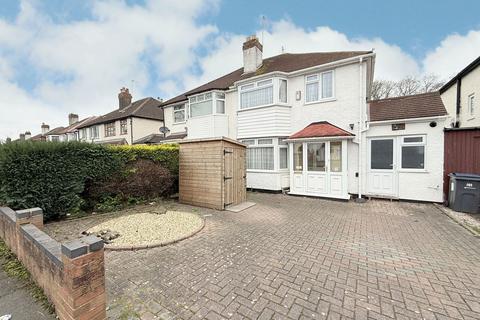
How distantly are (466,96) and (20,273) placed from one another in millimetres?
19073

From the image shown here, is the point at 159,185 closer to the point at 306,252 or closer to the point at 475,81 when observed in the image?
the point at 306,252

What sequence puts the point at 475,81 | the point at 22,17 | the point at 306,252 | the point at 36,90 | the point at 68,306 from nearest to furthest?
the point at 68,306 < the point at 306,252 < the point at 22,17 < the point at 475,81 < the point at 36,90

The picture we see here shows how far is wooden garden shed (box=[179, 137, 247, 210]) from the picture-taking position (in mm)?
7688

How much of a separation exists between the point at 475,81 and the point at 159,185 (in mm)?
16518

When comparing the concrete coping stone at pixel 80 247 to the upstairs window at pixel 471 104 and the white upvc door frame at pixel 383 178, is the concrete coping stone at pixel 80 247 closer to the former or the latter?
the white upvc door frame at pixel 383 178

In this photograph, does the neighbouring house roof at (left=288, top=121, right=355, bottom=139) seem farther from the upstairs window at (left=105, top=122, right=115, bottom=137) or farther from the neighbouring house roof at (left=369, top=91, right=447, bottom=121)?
the upstairs window at (left=105, top=122, right=115, bottom=137)

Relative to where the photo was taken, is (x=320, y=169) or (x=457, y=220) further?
(x=320, y=169)

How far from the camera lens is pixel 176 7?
8141mm

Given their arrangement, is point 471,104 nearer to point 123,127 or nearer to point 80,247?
point 80,247

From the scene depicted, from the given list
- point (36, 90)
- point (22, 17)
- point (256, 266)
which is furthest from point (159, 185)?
point (36, 90)

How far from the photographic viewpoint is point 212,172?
7844 millimetres

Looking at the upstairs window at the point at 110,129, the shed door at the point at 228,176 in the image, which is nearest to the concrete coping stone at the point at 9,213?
the shed door at the point at 228,176

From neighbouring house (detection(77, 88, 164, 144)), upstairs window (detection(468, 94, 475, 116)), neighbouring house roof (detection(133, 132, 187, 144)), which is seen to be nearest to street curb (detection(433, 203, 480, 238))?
upstairs window (detection(468, 94, 475, 116))

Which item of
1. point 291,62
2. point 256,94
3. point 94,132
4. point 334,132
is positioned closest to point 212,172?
point 334,132
